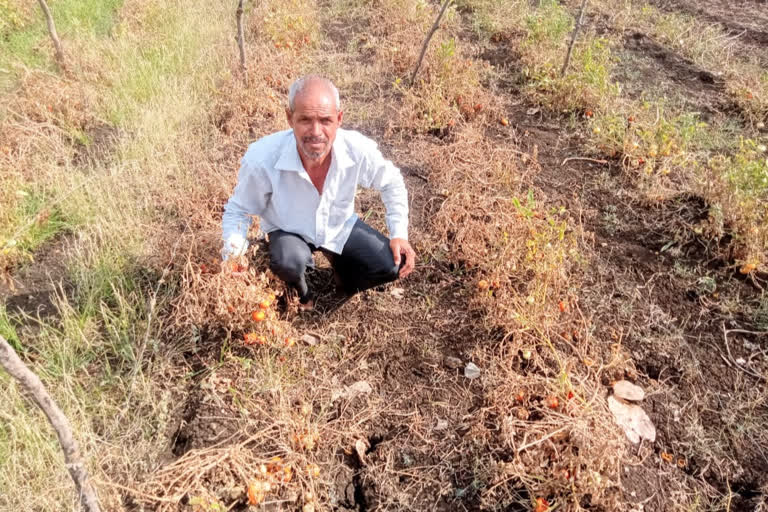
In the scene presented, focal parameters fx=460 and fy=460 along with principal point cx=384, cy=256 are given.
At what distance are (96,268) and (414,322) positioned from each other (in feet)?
6.03

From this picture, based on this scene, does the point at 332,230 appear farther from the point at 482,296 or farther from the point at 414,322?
the point at 482,296

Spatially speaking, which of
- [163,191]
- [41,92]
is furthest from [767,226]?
[41,92]

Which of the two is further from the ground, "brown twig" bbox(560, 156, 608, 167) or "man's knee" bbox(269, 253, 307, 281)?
"brown twig" bbox(560, 156, 608, 167)

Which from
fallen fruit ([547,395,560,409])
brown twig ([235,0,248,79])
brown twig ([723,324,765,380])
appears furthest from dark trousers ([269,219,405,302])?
brown twig ([235,0,248,79])

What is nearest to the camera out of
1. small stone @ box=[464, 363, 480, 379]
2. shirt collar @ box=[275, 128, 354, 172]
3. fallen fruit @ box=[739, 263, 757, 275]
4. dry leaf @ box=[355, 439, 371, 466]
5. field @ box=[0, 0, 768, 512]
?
field @ box=[0, 0, 768, 512]

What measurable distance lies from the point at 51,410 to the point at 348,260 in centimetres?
155

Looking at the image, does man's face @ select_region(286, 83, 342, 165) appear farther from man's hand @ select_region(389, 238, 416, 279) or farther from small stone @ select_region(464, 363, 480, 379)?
small stone @ select_region(464, 363, 480, 379)

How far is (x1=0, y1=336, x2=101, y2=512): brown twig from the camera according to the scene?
3.70 ft

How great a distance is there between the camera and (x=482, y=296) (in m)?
2.58

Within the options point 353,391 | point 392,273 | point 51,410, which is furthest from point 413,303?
point 51,410

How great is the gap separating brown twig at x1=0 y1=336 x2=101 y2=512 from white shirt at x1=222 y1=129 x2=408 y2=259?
104 centimetres

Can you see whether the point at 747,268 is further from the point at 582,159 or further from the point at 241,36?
the point at 241,36

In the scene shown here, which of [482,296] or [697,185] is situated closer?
[482,296]

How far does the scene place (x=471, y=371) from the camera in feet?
7.74
